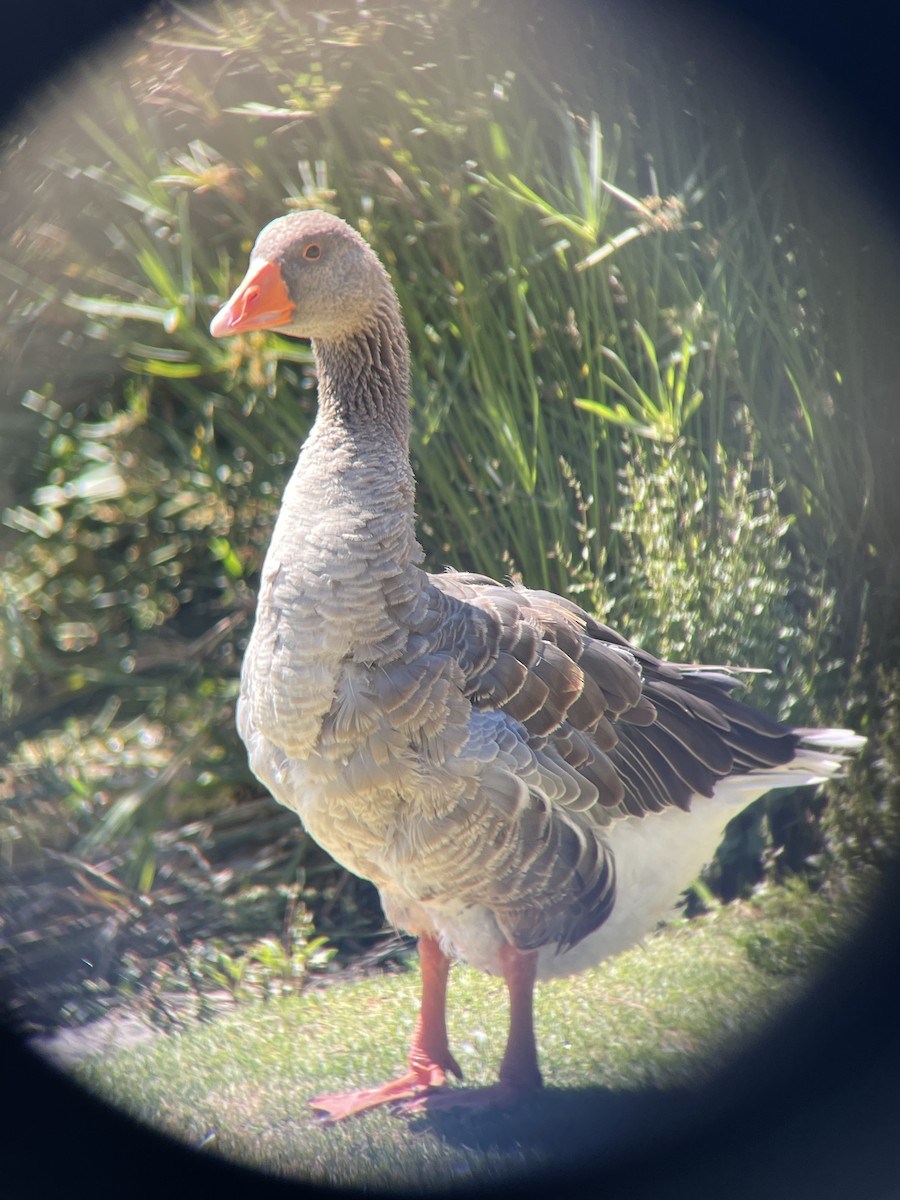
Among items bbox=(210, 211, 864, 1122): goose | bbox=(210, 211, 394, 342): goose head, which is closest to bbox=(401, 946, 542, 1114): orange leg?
bbox=(210, 211, 864, 1122): goose

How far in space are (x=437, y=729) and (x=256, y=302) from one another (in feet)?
2.36

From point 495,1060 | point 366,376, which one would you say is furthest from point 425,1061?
point 366,376

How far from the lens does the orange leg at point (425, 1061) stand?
6.76 ft

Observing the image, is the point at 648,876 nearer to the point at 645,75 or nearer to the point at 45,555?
the point at 645,75

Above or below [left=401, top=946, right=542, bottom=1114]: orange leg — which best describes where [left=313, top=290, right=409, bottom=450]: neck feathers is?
above

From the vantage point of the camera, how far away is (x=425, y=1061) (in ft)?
6.89

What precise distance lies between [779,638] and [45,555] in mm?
1844

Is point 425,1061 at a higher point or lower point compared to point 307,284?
lower

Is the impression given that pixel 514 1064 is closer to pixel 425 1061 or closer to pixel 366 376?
pixel 425 1061

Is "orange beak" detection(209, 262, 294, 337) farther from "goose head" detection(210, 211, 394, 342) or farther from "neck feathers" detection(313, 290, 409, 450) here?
"neck feathers" detection(313, 290, 409, 450)

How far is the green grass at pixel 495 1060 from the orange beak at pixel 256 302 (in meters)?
1.34

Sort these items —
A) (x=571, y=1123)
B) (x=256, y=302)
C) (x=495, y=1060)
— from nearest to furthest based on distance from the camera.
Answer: (x=256, y=302), (x=571, y=1123), (x=495, y=1060)

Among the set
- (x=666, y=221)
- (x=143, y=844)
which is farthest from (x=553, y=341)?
(x=143, y=844)

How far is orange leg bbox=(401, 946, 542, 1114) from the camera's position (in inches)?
78.7
